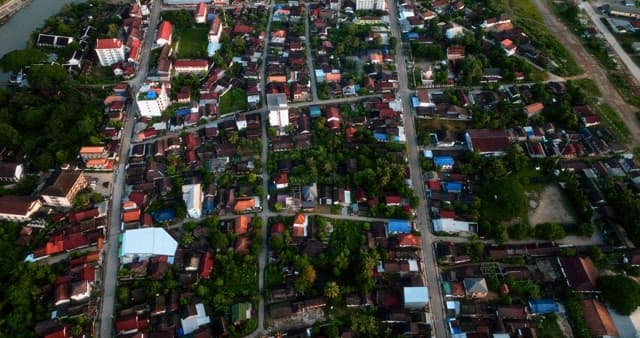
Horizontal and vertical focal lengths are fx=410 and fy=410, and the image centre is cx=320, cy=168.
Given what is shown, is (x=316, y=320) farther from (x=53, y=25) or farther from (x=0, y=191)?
(x=53, y=25)

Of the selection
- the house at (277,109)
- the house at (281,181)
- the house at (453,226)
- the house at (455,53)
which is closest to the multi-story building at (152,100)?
the house at (277,109)

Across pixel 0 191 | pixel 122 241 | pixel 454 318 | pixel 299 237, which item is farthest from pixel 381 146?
pixel 0 191

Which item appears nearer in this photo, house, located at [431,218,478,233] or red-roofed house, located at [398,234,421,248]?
red-roofed house, located at [398,234,421,248]

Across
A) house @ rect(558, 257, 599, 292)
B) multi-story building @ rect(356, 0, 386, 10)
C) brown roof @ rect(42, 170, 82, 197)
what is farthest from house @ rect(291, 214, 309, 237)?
multi-story building @ rect(356, 0, 386, 10)

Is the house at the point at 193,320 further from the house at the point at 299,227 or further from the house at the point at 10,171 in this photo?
the house at the point at 10,171

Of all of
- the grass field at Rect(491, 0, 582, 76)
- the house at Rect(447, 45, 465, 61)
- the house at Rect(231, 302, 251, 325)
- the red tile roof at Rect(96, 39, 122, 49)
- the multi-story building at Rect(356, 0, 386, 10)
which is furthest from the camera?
the multi-story building at Rect(356, 0, 386, 10)

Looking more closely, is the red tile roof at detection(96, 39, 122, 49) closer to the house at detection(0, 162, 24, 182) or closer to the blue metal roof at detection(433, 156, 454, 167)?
the house at detection(0, 162, 24, 182)

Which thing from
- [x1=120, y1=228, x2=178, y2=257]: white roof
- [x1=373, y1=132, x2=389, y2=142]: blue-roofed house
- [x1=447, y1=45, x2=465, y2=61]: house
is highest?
[x1=447, y1=45, x2=465, y2=61]: house
